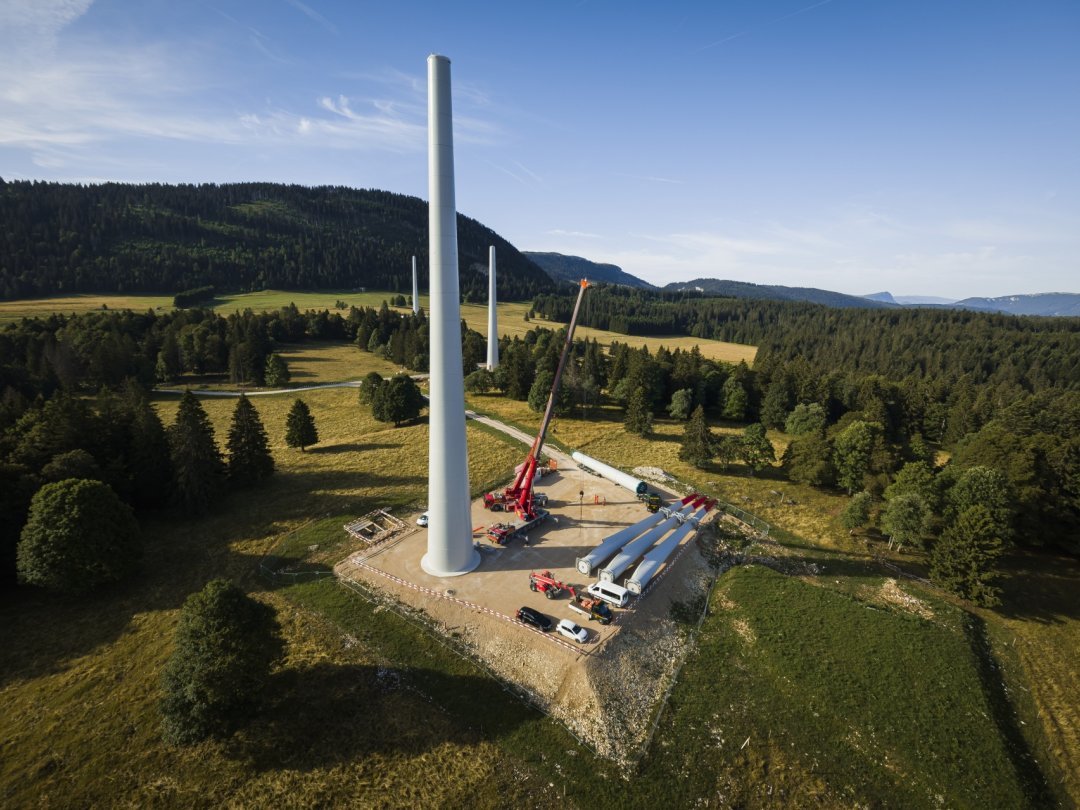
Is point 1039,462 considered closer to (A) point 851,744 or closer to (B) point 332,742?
(A) point 851,744

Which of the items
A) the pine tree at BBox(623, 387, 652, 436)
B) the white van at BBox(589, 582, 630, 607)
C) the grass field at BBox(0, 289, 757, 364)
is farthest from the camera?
the grass field at BBox(0, 289, 757, 364)

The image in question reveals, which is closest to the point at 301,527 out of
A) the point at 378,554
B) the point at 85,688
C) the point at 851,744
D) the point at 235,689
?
the point at 378,554

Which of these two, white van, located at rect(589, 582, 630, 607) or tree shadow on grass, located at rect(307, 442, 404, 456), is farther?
tree shadow on grass, located at rect(307, 442, 404, 456)

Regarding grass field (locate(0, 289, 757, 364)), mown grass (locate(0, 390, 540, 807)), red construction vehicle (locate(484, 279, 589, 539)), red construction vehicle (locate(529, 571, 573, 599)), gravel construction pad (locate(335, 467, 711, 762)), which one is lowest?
mown grass (locate(0, 390, 540, 807))

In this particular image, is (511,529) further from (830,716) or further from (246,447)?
(246,447)

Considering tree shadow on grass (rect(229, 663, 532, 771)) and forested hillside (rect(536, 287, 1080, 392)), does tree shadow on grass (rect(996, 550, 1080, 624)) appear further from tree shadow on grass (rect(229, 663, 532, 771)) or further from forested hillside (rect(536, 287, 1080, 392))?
forested hillside (rect(536, 287, 1080, 392))

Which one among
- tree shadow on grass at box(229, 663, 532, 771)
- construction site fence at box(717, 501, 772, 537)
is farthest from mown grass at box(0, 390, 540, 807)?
construction site fence at box(717, 501, 772, 537)

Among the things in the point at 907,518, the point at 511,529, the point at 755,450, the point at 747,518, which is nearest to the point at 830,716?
the point at 907,518
